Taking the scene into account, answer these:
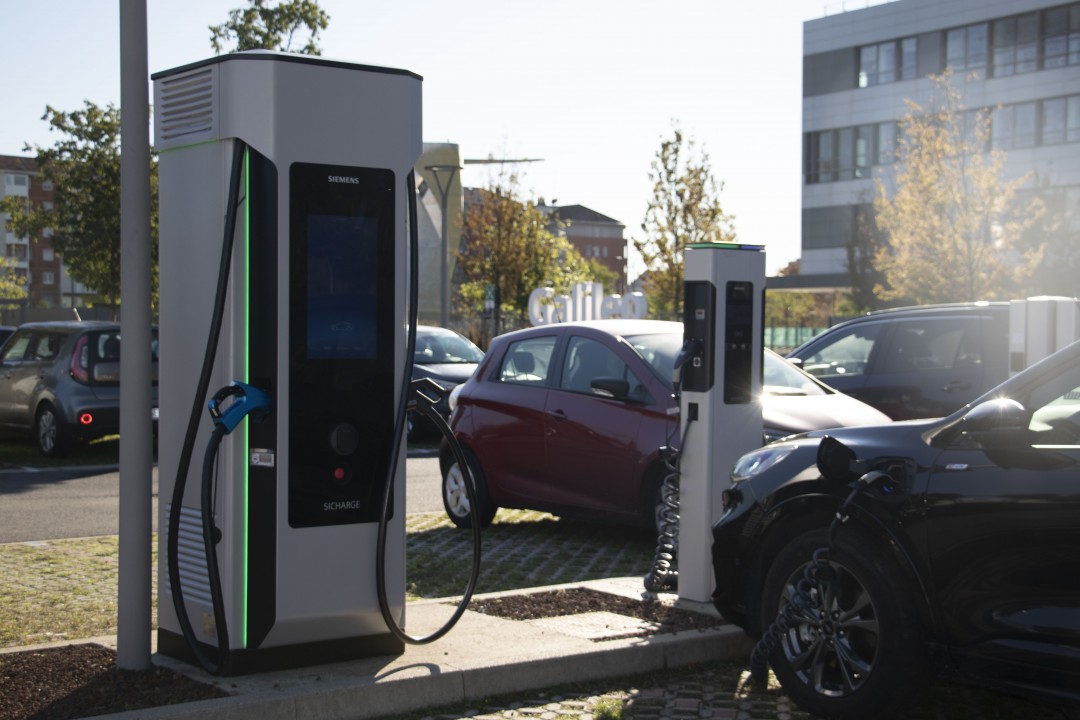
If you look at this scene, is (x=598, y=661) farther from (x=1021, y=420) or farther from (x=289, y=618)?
(x=1021, y=420)

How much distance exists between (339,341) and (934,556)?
2.54m

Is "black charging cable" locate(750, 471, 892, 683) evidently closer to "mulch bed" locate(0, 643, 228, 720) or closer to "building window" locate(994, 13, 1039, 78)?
"mulch bed" locate(0, 643, 228, 720)

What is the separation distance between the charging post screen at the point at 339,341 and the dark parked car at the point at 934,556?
1.79 meters

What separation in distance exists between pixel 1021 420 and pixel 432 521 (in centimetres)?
749

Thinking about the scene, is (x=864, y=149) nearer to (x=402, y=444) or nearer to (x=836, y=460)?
(x=836, y=460)

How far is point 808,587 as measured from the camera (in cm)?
563

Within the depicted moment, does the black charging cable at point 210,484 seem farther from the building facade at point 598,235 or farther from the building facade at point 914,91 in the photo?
the building facade at point 598,235

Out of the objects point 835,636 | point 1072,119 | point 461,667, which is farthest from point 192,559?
point 1072,119

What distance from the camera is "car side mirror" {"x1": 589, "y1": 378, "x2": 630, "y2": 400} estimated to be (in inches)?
382

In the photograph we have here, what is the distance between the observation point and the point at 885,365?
12.4 meters

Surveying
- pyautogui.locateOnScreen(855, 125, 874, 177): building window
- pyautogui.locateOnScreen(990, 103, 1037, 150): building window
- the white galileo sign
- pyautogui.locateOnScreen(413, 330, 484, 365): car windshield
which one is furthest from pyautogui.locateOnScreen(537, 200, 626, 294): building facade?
pyautogui.locateOnScreen(413, 330, 484, 365): car windshield

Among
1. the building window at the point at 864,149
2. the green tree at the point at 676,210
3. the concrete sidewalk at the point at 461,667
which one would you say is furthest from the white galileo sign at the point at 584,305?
the building window at the point at 864,149

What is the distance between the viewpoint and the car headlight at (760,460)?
6156mm

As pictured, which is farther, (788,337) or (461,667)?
(788,337)
